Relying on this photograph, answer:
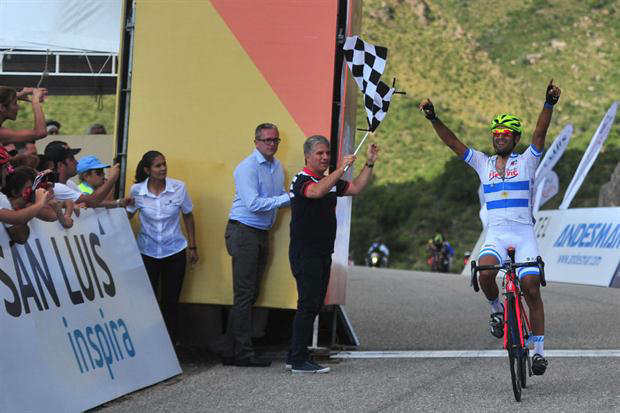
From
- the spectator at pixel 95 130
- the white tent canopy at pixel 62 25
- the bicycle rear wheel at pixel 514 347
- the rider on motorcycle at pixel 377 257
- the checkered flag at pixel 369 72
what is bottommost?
the rider on motorcycle at pixel 377 257

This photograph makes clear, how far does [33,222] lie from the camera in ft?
24.8

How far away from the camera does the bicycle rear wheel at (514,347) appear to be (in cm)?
759

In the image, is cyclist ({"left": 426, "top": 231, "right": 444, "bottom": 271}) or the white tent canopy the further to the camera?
cyclist ({"left": 426, "top": 231, "right": 444, "bottom": 271})

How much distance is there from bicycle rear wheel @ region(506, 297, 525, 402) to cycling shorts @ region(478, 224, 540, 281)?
48 centimetres

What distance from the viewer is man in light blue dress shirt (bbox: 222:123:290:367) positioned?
978 cm

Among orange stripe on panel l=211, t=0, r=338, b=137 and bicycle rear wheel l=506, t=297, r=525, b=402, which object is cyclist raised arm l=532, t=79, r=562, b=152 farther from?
orange stripe on panel l=211, t=0, r=338, b=137

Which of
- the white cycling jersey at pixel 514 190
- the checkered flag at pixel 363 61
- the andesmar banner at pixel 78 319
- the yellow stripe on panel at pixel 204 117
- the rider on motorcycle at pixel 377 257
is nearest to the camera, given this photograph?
the andesmar banner at pixel 78 319

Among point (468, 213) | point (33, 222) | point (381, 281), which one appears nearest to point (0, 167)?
point (33, 222)

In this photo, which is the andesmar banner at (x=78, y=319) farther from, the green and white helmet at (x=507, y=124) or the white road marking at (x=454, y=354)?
the green and white helmet at (x=507, y=124)

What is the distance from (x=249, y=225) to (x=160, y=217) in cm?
77

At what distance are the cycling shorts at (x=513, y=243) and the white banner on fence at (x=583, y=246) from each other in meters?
13.1


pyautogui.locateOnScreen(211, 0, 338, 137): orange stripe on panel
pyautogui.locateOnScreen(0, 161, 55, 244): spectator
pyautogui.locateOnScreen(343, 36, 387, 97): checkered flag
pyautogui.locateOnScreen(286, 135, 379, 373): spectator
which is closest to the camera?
pyautogui.locateOnScreen(0, 161, 55, 244): spectator

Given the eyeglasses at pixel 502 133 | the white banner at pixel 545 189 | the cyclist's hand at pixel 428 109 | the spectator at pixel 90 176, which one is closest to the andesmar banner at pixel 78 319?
the spectator at pixel 90 176

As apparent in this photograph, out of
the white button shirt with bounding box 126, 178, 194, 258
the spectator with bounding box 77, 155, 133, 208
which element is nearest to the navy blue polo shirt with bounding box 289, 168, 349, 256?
the white button shirt with bounding box 126, 178, 194, 258
